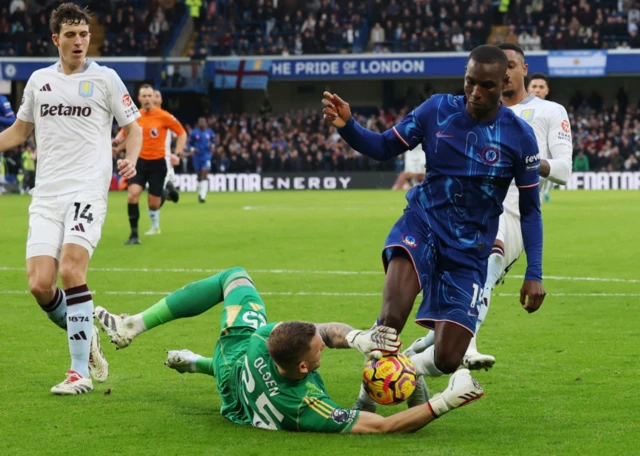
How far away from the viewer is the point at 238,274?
22.2 feet

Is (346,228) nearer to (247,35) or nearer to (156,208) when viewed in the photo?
(156,208)

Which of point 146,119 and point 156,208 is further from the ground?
point 146,119

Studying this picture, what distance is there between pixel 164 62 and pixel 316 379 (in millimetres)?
42379

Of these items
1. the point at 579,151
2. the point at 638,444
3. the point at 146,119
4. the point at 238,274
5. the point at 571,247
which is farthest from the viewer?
the point at 579,151

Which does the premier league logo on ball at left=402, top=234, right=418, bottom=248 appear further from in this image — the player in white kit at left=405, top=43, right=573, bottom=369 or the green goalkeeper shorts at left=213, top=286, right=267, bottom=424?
the player in white kit at left=405, top=43, right=573, bottom=369

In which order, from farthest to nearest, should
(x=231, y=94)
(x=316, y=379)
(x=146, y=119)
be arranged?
(x=231, y=94) < (x=146, y=119) < (x=316, y=379)

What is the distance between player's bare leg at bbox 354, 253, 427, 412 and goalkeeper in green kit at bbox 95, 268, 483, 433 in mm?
174

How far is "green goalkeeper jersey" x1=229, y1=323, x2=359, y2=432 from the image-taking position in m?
5.81

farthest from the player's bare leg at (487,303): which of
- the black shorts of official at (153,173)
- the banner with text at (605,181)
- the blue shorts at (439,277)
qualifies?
the banner with text at (605,181)

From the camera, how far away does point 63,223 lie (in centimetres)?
718

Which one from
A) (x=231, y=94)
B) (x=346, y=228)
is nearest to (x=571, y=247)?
(x=346, y=228)

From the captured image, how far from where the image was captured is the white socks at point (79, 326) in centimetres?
704

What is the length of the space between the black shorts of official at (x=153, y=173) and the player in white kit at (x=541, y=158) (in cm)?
1103

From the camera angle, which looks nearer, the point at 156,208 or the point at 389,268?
the point at 389,268
